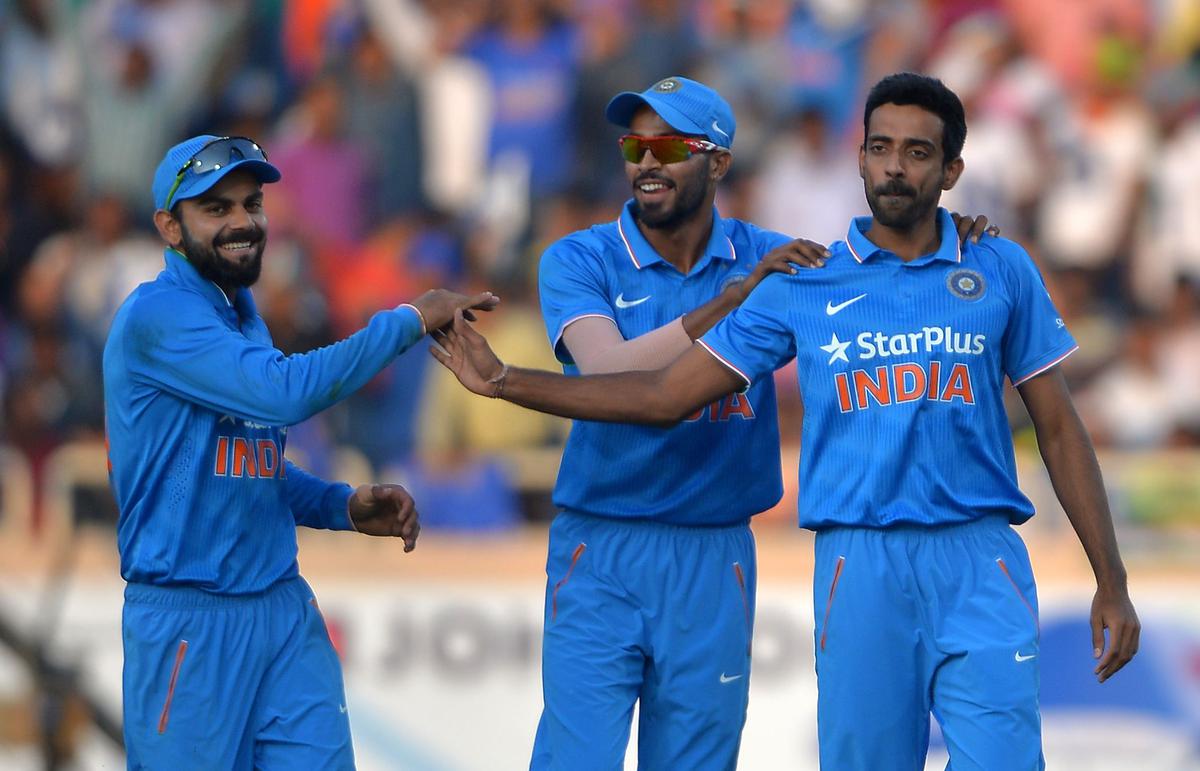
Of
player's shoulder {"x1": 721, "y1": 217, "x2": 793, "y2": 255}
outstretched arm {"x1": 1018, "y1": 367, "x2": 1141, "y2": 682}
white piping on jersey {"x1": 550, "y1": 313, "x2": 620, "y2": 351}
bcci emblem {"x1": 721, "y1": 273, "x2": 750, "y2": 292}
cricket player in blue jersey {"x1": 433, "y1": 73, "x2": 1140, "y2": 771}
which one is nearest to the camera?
cricket player in blue jersey {"x1": 433, "y1": 73, "x2": 1140, "y2": 771}

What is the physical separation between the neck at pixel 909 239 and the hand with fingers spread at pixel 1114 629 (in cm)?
103

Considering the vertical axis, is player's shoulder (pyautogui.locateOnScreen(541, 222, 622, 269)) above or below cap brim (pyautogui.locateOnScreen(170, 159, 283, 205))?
above

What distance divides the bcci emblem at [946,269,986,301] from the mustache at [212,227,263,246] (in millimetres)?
1951

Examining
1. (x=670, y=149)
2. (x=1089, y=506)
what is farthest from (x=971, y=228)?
(x=670, y=149)

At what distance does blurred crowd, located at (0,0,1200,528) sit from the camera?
405 inches

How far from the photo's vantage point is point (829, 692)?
4.62 metres

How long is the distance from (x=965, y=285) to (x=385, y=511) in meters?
1.89

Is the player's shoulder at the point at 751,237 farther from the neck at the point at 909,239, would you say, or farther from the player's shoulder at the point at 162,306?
the player's shoulder at the point at 162,306

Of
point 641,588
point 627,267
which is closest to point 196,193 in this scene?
point 627,267

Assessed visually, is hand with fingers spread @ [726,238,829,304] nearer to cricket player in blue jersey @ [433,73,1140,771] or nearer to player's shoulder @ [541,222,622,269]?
cricket player in blue jersey @ [433,73,1140,771]

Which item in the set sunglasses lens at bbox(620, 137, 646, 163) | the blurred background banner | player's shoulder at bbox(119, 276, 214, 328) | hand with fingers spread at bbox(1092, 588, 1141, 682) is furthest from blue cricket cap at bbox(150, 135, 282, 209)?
the blurred background banner

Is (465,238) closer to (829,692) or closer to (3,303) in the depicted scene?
(3,303)

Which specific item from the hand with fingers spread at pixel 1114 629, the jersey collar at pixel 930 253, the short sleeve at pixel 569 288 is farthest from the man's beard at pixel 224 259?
the hand with fingers spread at pixel 1114 629

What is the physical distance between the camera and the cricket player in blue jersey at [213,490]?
15.8ft
